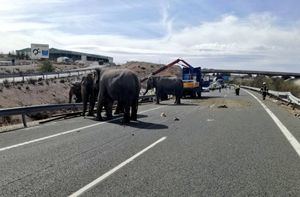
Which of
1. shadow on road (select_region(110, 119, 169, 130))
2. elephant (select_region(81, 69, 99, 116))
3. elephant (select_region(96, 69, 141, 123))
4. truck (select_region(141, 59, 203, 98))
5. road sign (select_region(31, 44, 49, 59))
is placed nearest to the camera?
shadow on road (select_region(110, 119, 169, 130))

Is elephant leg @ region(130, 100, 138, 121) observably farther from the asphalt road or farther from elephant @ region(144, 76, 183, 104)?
elephant @ region(144, 76, 183, 104)

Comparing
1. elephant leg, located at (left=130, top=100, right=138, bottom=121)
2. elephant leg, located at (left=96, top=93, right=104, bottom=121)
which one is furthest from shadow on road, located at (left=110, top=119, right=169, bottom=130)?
elephant leg, located at (left=96, top=93, right=104, bottom=121)

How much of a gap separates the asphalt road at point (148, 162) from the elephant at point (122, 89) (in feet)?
8.54

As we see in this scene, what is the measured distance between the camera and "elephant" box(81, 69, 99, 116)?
21173 millimetres

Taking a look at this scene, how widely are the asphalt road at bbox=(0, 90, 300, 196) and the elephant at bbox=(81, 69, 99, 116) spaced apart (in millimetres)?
5288

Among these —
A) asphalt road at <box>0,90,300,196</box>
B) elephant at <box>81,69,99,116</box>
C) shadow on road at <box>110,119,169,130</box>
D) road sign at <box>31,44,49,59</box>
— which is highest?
road sign at <box>31,44,49,59</box>

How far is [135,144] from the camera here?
480 inches

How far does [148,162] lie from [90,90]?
12434 mm

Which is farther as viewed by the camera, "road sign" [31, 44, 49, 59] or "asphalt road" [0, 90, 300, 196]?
"road sign" [31, 44, 49, 59]

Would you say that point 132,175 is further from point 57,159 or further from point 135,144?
point 135,144

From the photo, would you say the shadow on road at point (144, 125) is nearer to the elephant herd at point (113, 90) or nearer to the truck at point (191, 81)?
the elephant herd at point (113, 90)

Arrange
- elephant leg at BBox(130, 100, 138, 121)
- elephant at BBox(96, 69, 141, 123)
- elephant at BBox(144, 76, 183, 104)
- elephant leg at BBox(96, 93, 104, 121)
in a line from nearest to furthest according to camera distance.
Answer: elephant at BBox(96, 69, 141, 123), elephant leg at BBox(130, 100, 138, 121), elephant leg at BBox(96, 93, 104, 121), elephant at BBox(144, 76, 183, 104)

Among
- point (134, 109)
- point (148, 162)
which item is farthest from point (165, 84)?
point (148, 162)

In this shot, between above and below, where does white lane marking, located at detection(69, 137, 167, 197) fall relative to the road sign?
below
